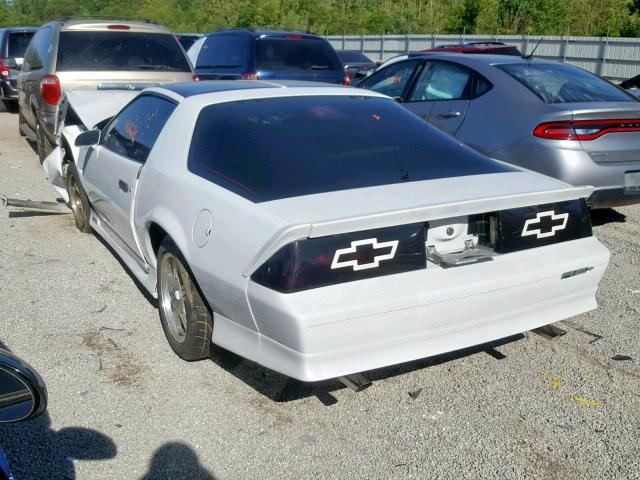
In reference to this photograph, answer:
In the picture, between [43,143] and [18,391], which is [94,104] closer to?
[43,143]

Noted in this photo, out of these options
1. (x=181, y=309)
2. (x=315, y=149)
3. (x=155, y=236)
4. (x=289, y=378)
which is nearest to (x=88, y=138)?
(x=155, y=236)

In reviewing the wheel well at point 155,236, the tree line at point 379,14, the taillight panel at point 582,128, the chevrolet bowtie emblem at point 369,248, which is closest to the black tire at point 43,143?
the wheel well at point 155,236

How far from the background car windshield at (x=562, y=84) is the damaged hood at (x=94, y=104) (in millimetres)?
3552

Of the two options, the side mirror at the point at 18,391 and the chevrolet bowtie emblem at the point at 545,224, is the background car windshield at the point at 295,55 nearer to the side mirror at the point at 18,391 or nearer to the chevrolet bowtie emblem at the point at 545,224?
the chevrolet bowtie emblem at the point at 545,224

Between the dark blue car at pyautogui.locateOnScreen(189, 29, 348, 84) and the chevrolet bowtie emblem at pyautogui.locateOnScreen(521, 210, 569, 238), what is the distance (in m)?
7.30

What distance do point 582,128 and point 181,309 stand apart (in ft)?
12.5

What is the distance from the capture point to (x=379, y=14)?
182 ft

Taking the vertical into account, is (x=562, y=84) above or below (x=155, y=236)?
above

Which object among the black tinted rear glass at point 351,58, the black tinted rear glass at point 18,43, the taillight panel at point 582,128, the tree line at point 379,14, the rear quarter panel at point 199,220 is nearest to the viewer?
the rear quarter panel at point 199,220

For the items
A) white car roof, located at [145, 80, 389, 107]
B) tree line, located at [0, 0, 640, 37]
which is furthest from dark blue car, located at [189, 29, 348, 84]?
tree line, located at [0, 0, 640, 37]

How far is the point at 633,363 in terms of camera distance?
13.4 ft

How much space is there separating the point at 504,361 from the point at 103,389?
2207 mm

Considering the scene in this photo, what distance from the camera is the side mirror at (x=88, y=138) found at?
541 centimetres

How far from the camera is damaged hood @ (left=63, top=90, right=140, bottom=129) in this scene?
6.65m
